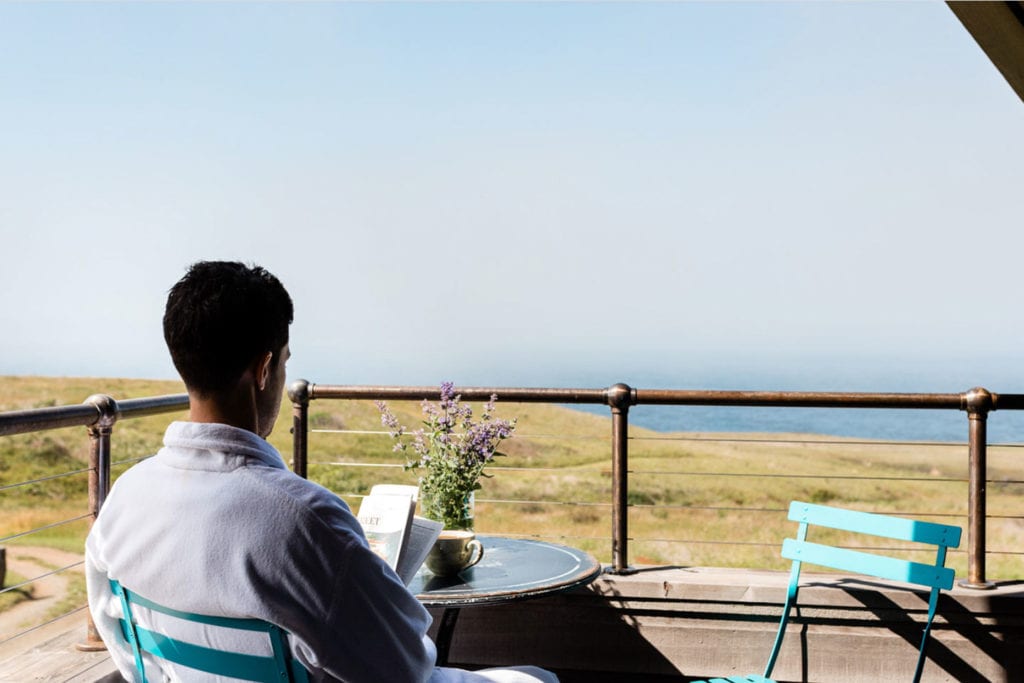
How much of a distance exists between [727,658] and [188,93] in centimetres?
4548

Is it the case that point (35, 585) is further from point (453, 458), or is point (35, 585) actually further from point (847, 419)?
point (847, 419)

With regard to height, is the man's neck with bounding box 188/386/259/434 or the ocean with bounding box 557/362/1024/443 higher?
the man's neck with bounding box 188/386/259/434

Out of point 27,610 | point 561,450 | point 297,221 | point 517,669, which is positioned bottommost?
point 27,610

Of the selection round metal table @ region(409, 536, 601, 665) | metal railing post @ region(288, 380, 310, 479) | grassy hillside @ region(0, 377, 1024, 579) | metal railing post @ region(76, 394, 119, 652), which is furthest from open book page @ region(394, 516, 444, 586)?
grassy hillside @ region(0, 377, 1024, 579)

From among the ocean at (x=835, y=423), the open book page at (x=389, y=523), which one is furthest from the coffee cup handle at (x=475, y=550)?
the ocean at (x=835, y=423)

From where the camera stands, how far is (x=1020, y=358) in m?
106

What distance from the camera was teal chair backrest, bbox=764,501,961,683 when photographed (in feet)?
8.59

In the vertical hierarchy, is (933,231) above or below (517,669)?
above

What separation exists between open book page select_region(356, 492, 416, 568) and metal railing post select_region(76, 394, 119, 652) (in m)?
1.02

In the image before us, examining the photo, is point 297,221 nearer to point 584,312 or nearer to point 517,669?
point 584,312

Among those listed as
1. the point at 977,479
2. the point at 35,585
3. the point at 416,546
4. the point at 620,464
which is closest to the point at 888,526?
the point at 977,479

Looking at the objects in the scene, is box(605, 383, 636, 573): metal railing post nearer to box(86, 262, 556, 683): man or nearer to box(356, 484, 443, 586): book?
→ box(356, 484, 443, 586): book

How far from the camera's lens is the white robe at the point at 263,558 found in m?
1.14

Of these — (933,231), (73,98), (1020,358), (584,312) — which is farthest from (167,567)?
(1020,358)
